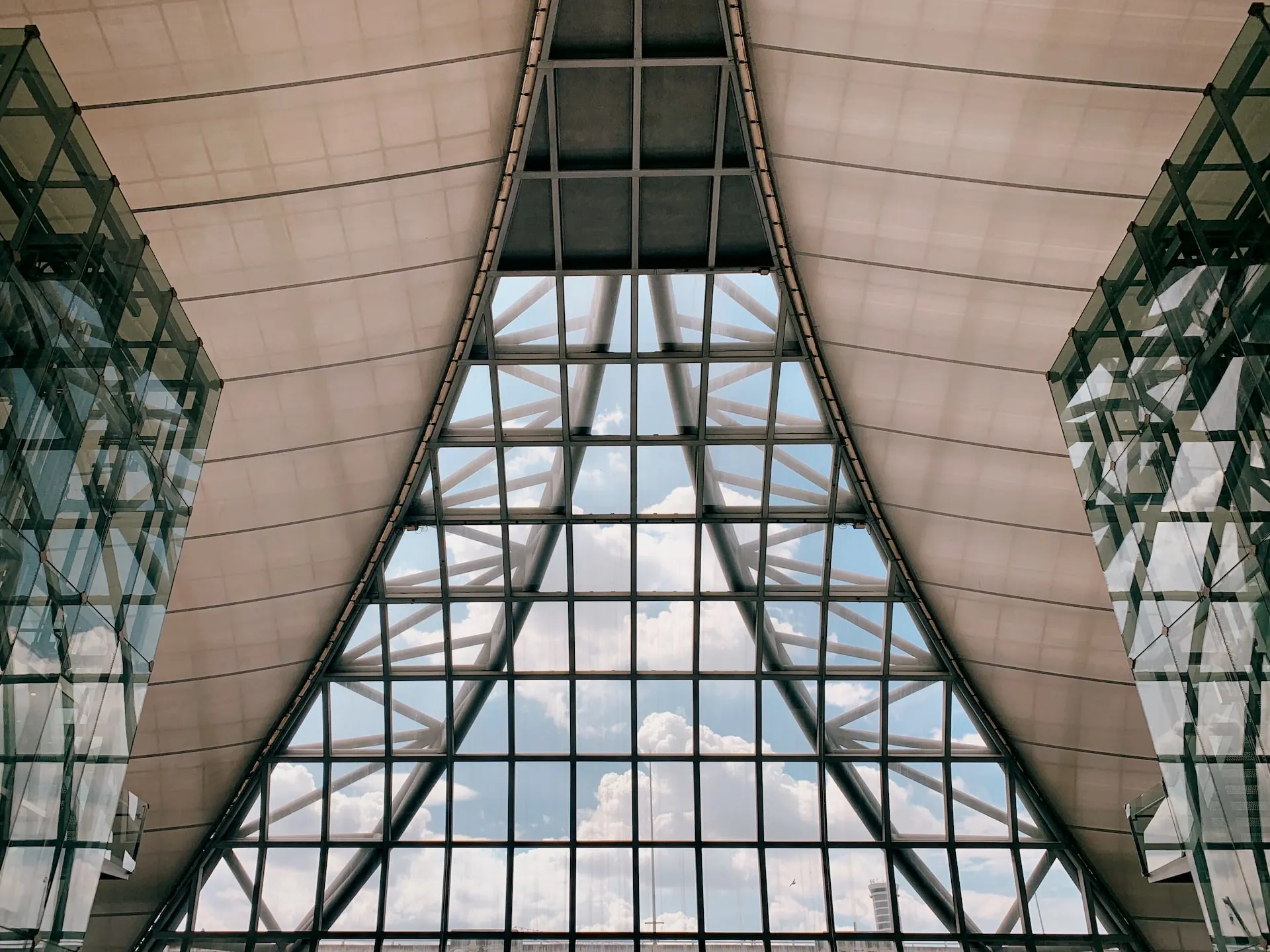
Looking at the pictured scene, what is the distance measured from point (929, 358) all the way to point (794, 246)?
3.50 metres

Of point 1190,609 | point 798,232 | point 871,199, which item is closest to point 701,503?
point 798,232

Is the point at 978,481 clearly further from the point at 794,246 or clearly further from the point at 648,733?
the point at 648,733

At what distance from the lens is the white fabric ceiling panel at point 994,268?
49.0 ft

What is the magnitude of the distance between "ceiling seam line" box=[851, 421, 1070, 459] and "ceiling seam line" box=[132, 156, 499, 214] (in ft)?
34.2

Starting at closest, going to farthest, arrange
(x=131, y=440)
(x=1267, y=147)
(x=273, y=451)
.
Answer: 1. (x=1267, y=147)
2. (x=131, y=440)
3. (x=273, y=451)

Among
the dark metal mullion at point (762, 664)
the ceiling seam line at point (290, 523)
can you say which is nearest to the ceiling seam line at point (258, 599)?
the ceiling seam line at point (290, 523)

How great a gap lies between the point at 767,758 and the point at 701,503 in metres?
7.39

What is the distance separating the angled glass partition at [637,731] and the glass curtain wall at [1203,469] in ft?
45.6

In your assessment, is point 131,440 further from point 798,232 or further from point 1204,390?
point 798,232

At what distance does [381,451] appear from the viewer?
23.5 m

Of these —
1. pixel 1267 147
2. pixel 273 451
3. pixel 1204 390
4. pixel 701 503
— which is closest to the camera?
pixel 1267 147

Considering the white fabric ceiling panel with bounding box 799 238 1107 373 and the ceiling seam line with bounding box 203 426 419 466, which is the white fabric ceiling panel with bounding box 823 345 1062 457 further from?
the ceiling seam line with bounding box 203 426 419 466

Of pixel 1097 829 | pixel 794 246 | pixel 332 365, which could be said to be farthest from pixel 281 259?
pixel 1097 829

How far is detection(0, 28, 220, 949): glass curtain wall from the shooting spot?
8047 millimetres
